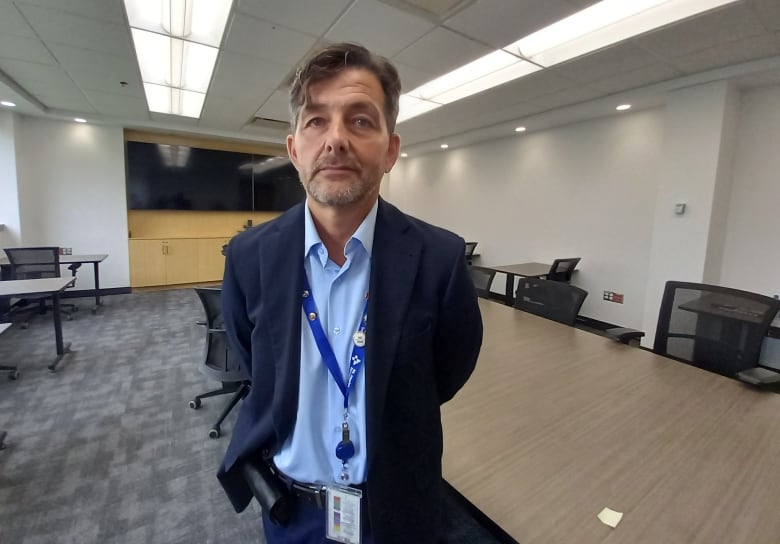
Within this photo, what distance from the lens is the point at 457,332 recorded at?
0.85 metres

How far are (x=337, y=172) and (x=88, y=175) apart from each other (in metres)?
7.23

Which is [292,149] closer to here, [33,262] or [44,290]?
[44,290]

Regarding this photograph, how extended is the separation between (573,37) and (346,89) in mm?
3432

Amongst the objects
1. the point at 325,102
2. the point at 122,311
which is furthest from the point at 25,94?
the point at 325,102

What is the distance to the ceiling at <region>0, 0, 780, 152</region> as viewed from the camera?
8.35 ft

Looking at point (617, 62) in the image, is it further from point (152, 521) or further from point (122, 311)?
point (122, 311)

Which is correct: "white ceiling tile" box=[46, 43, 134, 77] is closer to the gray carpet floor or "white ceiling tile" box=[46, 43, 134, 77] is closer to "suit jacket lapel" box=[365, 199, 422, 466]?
the gray carpet floor

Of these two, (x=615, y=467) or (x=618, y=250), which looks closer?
(x=615, y=467)

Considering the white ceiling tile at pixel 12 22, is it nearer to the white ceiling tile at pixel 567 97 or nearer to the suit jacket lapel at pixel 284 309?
the suit jacket lapel at pixel 284 309

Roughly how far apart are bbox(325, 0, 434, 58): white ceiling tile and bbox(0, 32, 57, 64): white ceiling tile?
262 cm

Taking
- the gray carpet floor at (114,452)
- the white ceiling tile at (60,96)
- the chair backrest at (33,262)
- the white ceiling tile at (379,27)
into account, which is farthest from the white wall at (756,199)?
the chair backrest at (33,262)

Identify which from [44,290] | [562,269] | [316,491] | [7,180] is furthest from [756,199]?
[7,180]

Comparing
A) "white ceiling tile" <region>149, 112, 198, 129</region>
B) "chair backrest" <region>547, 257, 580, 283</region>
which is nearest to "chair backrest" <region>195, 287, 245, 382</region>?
"chair backrest" <region>547, 257, 580, 283</region>

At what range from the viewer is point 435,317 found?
0.80m
